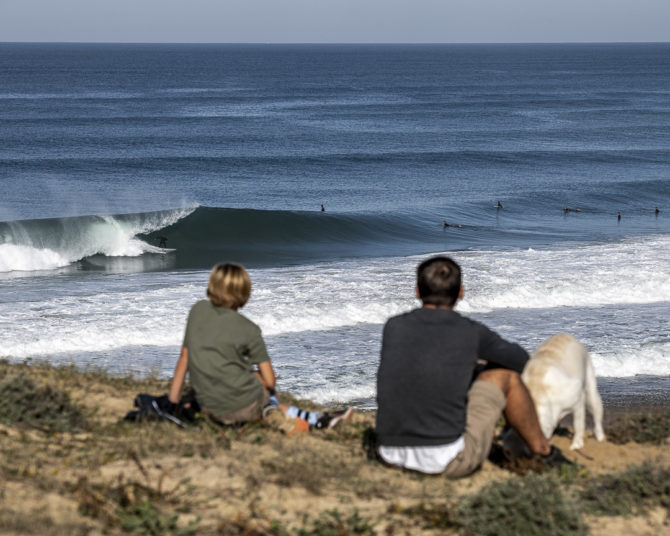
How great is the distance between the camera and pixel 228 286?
549 centimetres

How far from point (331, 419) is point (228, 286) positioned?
5.35 feet

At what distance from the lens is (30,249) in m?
23.4

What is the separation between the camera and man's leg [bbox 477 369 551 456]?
16.9 feet

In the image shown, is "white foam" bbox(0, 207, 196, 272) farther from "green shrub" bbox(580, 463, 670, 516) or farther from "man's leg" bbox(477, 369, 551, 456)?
"green shrub" bbox(580, 463, 670, 516)

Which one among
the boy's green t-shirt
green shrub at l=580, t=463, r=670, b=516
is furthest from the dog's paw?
the boy's green t-shirt

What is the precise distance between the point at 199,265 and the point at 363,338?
10.9 meters

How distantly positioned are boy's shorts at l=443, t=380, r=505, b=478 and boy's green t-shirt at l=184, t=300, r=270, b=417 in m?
1.46

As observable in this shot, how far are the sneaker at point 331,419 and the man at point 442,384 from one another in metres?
1.24

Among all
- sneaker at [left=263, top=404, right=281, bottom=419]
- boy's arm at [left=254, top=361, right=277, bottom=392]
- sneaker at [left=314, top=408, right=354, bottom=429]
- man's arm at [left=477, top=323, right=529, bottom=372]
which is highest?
man's arm at [left=477, top=323, right=529, bottom=372]

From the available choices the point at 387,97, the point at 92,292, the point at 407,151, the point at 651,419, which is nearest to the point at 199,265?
the point at 92,292

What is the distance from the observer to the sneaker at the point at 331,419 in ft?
21.2

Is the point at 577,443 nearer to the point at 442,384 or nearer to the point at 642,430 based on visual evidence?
the point at 642,430

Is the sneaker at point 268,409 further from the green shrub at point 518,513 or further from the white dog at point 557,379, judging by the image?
the green shrub at point 518,513

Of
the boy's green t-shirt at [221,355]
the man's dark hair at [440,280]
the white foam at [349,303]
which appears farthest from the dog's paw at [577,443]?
the white foam at [349,303]
